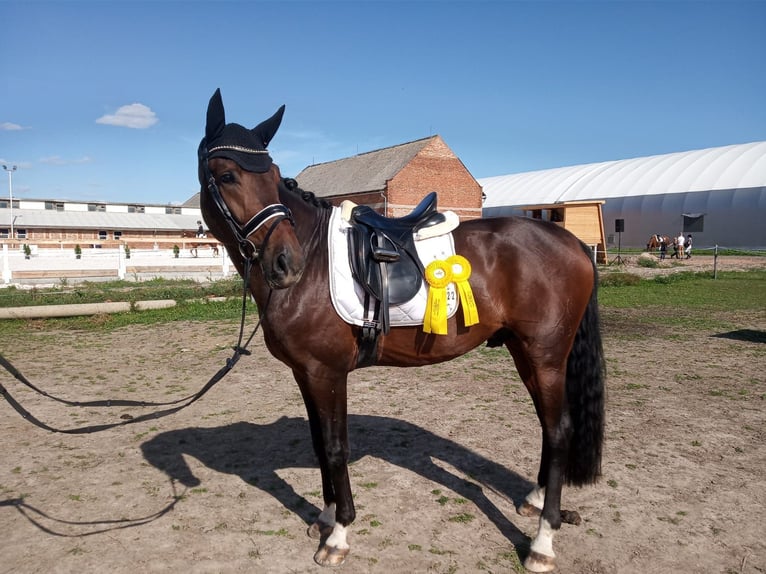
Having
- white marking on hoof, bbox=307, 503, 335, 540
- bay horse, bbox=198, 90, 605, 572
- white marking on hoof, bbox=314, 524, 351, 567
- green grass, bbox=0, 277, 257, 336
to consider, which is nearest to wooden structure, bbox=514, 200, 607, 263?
green grass, bbox=0, 277, 257, 336

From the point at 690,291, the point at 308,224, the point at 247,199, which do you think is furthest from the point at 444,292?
the point at 690,291

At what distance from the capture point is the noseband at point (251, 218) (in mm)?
2973

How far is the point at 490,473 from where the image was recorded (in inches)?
175

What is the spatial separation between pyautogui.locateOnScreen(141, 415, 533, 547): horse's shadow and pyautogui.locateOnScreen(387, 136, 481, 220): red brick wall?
109 feet

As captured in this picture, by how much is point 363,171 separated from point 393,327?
4190 cm

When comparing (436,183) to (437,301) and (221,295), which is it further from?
(437,301)

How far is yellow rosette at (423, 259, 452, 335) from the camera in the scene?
3.29 metres

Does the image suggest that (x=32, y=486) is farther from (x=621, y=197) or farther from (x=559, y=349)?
(x=621, y=197)

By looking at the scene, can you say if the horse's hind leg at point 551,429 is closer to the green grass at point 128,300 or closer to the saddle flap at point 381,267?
the saddle flap at point 381,267

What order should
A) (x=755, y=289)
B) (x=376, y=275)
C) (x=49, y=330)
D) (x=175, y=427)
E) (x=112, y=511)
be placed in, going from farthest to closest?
1. (x=755, y=289)
2. (x=49, y=330)
3. (x=175, y=427)
4. (x=112, y=511)
5. (x=376, y=275)

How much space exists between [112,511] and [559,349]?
349 cm

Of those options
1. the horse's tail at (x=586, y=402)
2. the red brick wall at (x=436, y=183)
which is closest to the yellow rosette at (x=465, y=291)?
the horse's tail at (x=586, y=402)

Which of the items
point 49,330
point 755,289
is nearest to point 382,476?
point 49,330

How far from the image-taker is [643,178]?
47.5m
